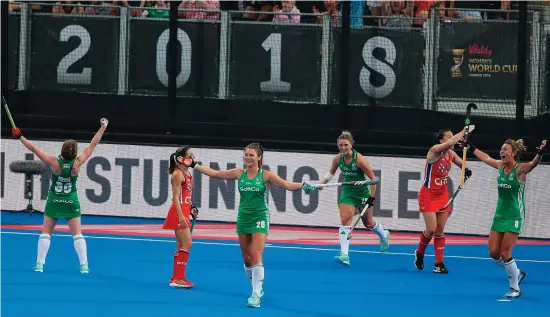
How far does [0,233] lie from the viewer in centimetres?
2052

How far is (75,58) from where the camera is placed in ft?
76.0

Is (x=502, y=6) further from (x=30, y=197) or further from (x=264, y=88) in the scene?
(x=30, y=197)

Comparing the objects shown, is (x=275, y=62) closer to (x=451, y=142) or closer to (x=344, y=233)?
(x=344, y=233)

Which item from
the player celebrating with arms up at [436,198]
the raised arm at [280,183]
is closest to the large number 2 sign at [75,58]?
the player celebrating with arms up at [436,198]

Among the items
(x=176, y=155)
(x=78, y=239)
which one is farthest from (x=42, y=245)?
(x=176, y=155)

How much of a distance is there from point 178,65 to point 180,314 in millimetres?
10218

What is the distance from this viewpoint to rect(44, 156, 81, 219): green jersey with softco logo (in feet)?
53.7

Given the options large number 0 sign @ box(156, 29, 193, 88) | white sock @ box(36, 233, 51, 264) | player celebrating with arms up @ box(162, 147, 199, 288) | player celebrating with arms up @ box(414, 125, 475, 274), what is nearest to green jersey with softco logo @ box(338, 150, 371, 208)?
player celebrating with arms up @ box(414, 125, 475, 274)

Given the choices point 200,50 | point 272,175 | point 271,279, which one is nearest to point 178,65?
point 200,50

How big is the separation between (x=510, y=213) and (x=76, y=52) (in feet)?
35.5

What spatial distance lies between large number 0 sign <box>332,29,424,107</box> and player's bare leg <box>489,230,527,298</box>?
6992 mm

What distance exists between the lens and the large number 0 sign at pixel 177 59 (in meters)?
22.9

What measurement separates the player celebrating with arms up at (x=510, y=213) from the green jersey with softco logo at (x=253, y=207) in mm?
3085

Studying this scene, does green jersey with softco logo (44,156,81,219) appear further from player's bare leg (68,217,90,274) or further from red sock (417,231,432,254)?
red sock (417,231,432,254)
